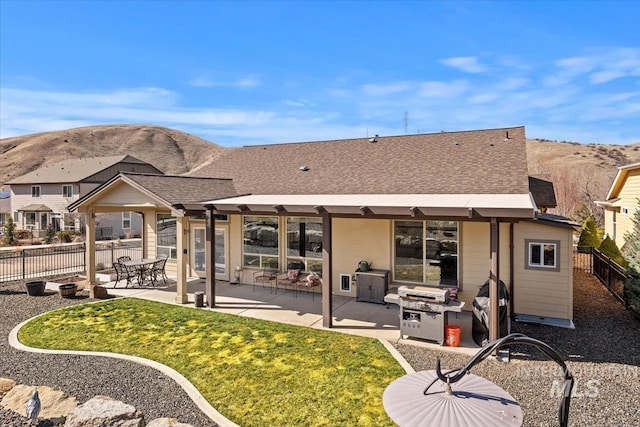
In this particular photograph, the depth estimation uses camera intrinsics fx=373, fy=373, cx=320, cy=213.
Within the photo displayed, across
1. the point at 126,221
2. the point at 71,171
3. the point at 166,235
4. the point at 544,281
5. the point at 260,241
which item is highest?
the point at 71,171

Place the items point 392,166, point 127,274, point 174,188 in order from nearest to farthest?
point 174,188, point 392,166, point 127,274

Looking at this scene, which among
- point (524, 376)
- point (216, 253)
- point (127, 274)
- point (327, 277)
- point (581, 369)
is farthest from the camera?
point (216, 253)

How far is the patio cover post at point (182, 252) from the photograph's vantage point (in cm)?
1196

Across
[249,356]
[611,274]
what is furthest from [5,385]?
[611,274]

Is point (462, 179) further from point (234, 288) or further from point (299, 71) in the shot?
point (299, 71)

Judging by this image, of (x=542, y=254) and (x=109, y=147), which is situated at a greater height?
(x=109, y=147)

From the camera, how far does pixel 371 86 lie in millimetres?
29375

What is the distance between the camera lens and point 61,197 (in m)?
38.6

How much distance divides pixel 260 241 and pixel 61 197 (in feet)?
113

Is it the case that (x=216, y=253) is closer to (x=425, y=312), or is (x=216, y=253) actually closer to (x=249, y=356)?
(x=249, y=356)

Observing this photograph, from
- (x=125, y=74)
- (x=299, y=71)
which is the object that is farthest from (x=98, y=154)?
(x=299, y=71)

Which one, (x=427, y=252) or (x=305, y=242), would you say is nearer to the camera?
(x=427, y=252)

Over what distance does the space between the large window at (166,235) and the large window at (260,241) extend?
3.99 m

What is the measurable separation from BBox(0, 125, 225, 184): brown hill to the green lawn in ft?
270
